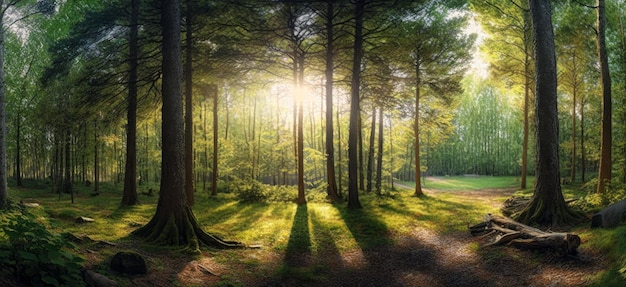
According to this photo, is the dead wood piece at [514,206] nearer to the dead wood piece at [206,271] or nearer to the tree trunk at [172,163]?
the tree trunk at [172,163]

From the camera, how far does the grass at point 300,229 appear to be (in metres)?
6.55

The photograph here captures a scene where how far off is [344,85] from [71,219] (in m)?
14.1

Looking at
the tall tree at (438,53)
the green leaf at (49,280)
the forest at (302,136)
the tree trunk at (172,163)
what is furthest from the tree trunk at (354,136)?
the green leaf at (49,280)

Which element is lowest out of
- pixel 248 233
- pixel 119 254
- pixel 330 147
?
pixel 248 233

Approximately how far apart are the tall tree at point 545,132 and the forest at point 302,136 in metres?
0.03

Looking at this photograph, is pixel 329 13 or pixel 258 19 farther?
pixel 329 13

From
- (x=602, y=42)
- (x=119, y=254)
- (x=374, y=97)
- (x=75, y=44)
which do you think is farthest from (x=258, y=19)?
(x=602, y=42)

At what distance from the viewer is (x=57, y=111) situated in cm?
1677

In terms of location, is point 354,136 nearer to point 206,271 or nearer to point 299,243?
point 299,243

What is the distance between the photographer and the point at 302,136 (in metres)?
15.3

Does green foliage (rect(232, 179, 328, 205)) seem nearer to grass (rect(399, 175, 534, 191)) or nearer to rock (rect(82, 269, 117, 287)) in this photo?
rock (rect(82, 269, 117, 287))

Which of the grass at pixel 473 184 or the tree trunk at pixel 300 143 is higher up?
the tree trunk at pixel 300 143

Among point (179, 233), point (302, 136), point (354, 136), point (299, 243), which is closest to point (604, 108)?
point (354, 136)

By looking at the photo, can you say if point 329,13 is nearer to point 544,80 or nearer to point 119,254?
point 544,80
